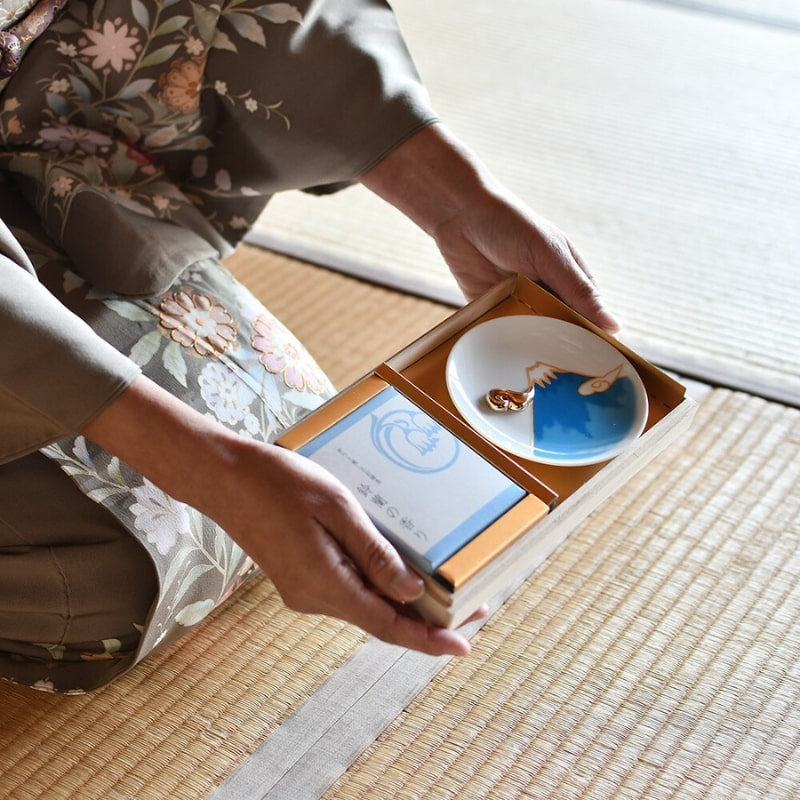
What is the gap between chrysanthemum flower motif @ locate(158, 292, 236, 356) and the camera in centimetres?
98

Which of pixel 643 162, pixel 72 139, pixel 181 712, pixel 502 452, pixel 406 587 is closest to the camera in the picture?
pixel 406 587

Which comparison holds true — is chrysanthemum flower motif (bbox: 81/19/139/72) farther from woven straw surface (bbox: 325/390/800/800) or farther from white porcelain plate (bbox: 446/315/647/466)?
woven straw surface (bbox: 325/390/800/800)

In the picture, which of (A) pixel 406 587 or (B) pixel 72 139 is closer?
(A) pixel 406 587

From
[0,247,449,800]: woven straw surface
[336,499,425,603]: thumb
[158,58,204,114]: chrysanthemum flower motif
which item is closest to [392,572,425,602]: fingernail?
[336,499,425,603]: thumb

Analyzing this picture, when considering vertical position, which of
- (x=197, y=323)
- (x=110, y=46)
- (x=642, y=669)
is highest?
(x=110, y=46)

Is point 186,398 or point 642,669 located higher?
point 186,398

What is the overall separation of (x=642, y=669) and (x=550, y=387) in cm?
29

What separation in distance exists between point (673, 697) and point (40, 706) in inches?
22.1

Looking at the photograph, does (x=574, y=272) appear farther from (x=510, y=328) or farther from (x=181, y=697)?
(x=181, y=697)

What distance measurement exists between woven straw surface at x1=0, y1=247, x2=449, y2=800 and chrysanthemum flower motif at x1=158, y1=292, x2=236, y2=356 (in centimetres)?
24

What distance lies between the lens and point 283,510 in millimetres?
730

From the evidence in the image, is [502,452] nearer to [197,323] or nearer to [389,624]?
[389,624]

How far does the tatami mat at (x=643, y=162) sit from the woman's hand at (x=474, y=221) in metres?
0.36

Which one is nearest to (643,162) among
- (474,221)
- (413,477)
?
(474,221)
